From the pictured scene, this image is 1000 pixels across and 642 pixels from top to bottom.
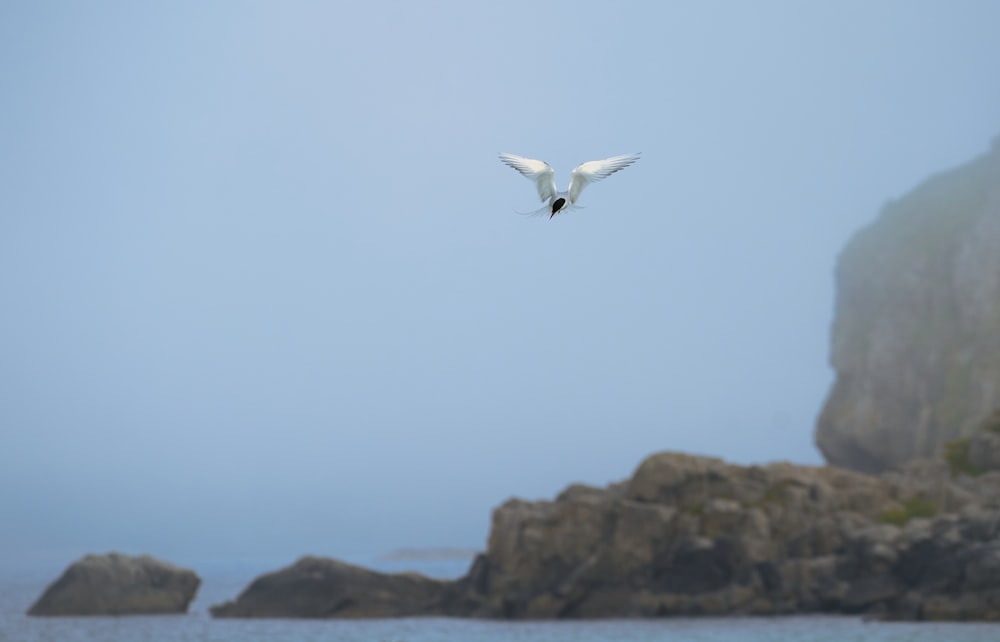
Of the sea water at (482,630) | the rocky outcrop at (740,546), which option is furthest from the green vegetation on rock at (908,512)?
the sea water at (482,630)

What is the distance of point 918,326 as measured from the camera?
12556 cm

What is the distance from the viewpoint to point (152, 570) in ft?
250

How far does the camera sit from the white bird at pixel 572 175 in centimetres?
1581

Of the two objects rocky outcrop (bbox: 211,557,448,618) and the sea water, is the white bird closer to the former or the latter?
the sea water

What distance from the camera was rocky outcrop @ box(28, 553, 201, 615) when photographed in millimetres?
73875

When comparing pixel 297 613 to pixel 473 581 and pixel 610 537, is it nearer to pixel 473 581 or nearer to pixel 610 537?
pixel 473 581

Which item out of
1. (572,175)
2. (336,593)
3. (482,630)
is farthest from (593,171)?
(336,593)

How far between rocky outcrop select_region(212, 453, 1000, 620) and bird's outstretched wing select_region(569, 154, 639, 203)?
43.9 metres

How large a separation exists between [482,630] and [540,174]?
4897 centimetres

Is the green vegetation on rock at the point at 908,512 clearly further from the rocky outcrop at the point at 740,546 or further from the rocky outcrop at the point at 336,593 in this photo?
the rocky outcrop at the point at 336,593

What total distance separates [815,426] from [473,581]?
7144cm

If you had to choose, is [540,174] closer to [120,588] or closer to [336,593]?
[336,593]

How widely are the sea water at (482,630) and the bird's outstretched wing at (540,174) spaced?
38.4 m

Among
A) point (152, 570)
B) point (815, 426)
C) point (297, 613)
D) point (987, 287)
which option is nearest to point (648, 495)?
point (297, 613)
